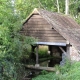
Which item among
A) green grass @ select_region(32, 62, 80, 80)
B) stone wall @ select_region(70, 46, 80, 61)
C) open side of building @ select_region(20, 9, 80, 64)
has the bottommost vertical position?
green grass @ select_region(32, 62, 80, 80)

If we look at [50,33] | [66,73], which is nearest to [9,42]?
[66,73]

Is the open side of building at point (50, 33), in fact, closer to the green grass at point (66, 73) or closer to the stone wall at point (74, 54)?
the stone wall at point (74, 54)

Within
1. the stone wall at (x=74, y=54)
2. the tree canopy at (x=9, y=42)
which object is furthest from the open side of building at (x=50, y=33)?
the tree canopy at (x=9, y=42)

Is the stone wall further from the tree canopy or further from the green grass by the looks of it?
the tree canopy

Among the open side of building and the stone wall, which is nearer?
the stone wall

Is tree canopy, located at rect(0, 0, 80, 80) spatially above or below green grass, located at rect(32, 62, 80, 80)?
above

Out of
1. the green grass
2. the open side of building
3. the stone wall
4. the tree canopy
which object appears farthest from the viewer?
the open side of building

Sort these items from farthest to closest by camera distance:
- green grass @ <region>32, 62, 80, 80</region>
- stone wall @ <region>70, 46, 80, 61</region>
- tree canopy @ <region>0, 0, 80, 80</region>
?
stone wall @ <region>70, 46, 80, 61</region>
green grass @ <region>32, 62, 80, 80</region>
tree canopy @ <region>0, 0, 80, 80</region>

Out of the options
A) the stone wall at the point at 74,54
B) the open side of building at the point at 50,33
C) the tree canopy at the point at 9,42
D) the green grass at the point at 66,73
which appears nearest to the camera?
the tree canopy at the point at 9,42

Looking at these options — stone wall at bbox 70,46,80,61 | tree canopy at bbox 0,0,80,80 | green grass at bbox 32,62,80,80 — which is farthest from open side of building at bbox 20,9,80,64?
tree canopy at bbox 0,0,80,80

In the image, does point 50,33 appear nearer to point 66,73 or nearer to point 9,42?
point 66,73

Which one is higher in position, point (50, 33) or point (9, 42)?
point (50, 33)

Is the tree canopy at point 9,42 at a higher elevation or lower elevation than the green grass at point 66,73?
higher

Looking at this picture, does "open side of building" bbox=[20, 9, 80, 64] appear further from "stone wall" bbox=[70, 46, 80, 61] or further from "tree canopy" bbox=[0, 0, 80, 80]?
"tree canopy" bbox=[0, 0, 80, 80]
